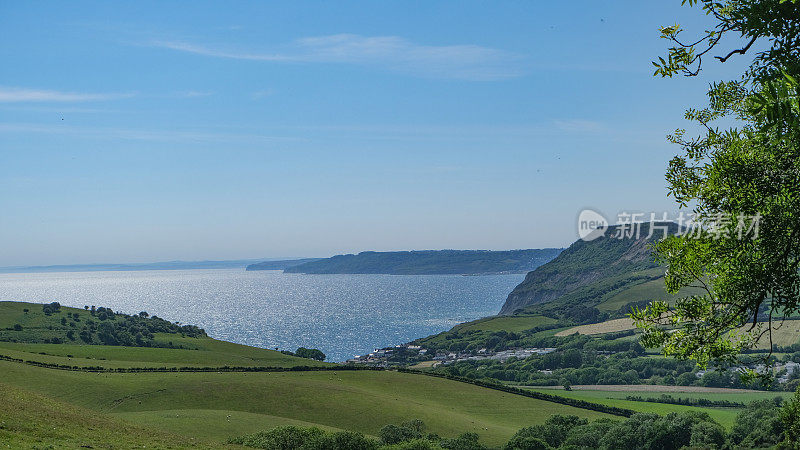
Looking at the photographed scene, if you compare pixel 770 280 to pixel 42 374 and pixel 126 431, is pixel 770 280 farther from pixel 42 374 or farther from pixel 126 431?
pixel 42 374

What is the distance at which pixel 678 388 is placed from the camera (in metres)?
174

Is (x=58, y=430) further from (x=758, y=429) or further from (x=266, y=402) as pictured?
(x=758, y=429)

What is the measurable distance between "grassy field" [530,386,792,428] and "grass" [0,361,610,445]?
2670cm

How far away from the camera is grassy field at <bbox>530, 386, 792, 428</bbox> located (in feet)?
418

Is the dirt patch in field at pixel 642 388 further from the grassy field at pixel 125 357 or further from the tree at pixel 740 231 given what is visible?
the tree at pixel 740 231

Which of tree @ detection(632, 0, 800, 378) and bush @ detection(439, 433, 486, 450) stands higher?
tree @ detection(632, 0, 800, 378)

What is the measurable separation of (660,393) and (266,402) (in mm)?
121979

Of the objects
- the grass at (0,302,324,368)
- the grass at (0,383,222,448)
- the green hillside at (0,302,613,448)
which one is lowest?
the grass at (0,302,324,368)

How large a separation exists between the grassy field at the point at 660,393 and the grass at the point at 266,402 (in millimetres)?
26700

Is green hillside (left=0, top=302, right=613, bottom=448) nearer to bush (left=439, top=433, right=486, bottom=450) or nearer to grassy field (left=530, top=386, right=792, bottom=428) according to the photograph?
bush (left=439, top=433, right=486, bottom=450)

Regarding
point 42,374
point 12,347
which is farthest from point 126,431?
point 12,347

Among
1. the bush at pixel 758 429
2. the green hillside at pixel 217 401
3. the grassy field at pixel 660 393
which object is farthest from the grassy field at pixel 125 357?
the bush at pixel 758 429

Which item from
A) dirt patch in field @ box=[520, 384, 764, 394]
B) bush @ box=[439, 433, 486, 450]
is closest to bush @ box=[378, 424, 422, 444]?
bush @ box=[439, 433, 486, 450]

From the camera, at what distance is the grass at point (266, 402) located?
78.5 m
